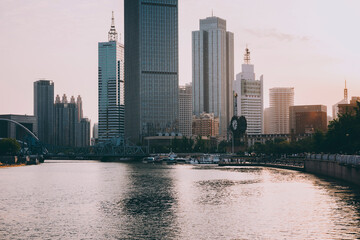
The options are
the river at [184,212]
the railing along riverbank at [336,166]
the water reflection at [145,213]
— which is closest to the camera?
the river at [184,212]

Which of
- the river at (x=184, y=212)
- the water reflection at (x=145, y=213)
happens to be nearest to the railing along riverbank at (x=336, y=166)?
the river at (x=184, y=212)

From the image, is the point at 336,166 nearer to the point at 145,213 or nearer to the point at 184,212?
the point at 184,212

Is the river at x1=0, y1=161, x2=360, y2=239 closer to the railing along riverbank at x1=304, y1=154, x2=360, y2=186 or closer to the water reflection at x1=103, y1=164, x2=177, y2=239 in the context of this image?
the water reflection at x1=103, y1=164, x2=177, y2=239

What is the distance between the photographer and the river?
5856 centimetres

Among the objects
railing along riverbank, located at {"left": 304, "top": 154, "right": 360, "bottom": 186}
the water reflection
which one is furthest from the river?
railing along riverbank, located at {"left": 304, "top": 154, "right": 360, "bottom": 186}

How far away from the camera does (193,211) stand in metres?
75.1

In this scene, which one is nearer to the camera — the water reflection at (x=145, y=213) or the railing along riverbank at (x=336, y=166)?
the water reflection at (x=145, y=213)

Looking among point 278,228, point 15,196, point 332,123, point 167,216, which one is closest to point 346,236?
point 278,228

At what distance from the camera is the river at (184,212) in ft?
192

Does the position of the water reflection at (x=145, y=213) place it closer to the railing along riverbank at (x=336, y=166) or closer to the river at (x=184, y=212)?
the river at (x=184, y=212)

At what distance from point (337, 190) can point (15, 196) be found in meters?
60.4

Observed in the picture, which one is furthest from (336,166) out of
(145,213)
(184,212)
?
(145,213)

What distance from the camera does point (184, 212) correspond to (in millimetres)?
74312

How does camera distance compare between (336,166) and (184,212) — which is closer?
(184,212)
